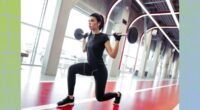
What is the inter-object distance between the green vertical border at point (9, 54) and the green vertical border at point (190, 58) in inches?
36.8

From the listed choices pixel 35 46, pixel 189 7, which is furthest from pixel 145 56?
pixel 189 7

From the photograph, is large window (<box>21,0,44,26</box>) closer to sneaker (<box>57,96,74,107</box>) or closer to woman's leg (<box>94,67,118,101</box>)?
sneaker (<box>57,96,74,107</box>)

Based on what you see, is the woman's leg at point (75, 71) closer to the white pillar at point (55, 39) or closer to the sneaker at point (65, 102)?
the sneaker at point (65, 102)

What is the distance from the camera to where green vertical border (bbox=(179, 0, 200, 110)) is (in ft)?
3.94

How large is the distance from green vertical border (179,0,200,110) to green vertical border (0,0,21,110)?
94 cm

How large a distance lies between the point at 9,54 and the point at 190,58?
3.28ft

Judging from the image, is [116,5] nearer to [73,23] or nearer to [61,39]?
[73,23]

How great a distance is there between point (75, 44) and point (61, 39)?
3.39 meters

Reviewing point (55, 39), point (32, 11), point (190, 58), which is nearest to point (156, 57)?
point (32, 11)

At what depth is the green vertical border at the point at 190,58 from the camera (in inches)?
47.3

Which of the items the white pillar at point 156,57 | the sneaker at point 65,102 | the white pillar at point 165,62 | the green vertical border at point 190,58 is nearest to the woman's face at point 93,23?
the sneaker at point 65,102

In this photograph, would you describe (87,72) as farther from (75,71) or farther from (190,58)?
(190,58)

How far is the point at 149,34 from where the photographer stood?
1419 centimetres

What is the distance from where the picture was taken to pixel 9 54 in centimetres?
115
